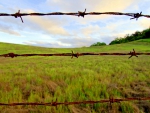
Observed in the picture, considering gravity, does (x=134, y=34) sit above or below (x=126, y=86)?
above

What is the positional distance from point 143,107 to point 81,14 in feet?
6.84

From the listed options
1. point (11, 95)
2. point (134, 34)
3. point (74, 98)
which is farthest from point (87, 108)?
point (134, 34)

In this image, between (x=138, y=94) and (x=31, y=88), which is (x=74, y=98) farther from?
(x=138, y=94)

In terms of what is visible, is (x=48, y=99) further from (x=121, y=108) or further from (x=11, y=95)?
(x=121, y=108)

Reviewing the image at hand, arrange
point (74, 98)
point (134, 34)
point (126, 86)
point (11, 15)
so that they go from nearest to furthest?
1. point (11, 15)
2. point (74, 98)
3. point (126, 86)
4. point (134, 34)

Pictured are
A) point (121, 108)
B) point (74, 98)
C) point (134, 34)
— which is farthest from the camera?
point (134, 34)

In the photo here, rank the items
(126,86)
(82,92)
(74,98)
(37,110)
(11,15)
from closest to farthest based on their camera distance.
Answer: (11,15), (37,110), (74,98), (82,92), (126,86)

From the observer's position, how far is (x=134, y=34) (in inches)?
1608

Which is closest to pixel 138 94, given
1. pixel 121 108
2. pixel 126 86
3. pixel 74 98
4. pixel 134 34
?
pixel 126 86

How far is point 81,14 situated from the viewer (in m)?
3.00

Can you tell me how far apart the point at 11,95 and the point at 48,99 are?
2.46ft

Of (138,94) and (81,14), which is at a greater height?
→ (81,14)

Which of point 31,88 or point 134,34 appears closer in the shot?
point 31,88

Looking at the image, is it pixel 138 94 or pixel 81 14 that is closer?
pixel 81 14
